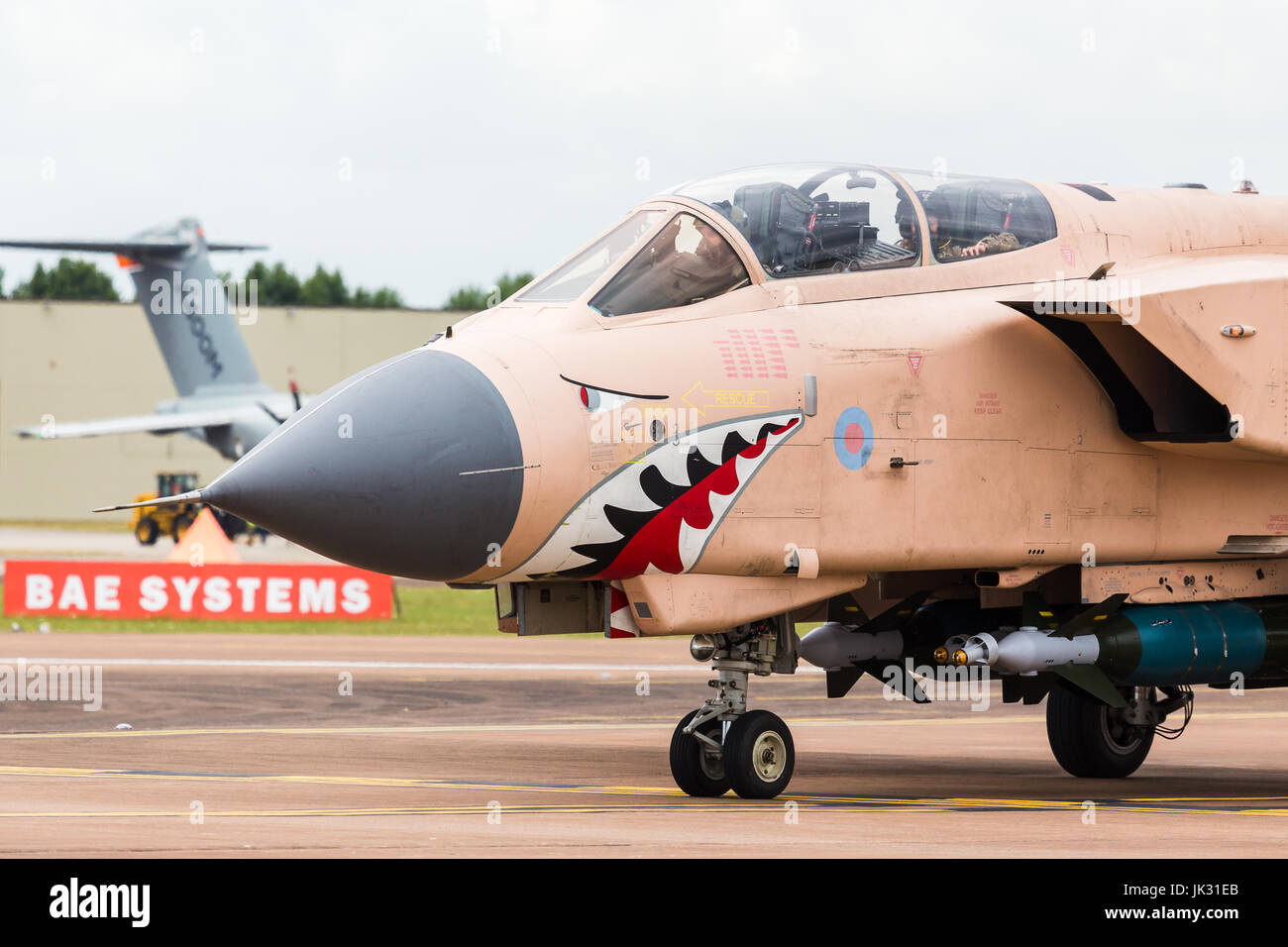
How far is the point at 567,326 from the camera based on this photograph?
11062 mm

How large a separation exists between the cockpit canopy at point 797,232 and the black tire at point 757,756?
2.76 metres

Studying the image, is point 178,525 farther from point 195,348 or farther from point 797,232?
point 797,232

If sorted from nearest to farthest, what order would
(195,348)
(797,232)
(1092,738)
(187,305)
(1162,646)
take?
(797,232) < (1162,646) < (1092,738) < (187,305) < (195,348)

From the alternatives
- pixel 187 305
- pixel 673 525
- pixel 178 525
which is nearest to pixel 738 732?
pixel 673 525

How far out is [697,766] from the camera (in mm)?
12273

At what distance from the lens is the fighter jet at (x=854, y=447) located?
10391 mm

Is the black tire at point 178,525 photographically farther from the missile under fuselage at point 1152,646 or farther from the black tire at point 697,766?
the black tire at point 697,766

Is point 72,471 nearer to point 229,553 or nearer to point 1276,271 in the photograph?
point 229,553

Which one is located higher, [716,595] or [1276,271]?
[1276,271]

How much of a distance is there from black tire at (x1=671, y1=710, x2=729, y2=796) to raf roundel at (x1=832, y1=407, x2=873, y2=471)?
199 centimetres

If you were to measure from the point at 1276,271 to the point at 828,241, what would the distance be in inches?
131

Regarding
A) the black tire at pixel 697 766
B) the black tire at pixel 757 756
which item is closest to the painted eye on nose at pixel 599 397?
the black tire at pixel 757 756

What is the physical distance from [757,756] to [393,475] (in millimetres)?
3368

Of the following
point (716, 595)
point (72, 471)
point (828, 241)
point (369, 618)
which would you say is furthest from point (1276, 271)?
point (72, 471)
